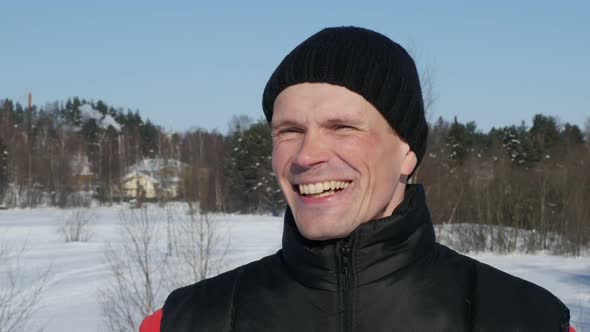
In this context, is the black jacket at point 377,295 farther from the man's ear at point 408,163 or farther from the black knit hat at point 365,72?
the black knit hat at point 365,72

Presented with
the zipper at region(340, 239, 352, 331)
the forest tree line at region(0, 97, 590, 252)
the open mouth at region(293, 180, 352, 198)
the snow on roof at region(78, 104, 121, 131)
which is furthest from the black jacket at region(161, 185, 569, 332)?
the snow on roof at region(78, 104, 121, 131)

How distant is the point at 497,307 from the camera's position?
4.61 ft

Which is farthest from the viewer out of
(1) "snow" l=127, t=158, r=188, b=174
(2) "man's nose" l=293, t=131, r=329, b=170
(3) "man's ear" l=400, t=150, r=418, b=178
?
(1) "snow" l=127, t=158, r=188, b=174

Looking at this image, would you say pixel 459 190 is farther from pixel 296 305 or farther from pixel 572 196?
pixel 296 305

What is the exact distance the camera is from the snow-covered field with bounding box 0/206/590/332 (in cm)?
1164

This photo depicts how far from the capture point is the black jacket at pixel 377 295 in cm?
141

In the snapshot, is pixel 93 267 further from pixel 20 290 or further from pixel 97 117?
pixel 97 117

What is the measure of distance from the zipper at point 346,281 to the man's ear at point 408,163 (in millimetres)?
237

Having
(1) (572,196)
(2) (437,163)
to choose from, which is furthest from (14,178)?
(1) (572,196)

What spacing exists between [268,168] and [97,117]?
45577mm

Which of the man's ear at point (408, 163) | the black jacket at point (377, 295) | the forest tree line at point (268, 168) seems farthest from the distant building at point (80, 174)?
the man's ear at point (408, 163)

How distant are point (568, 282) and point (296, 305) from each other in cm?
1520

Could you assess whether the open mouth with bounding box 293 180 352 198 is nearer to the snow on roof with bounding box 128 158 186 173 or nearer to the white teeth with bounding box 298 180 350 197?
the white teeth with bounding box 298 180 350 197

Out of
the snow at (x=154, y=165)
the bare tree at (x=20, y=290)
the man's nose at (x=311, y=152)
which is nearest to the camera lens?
the man's nose at (x=311, y=152)
